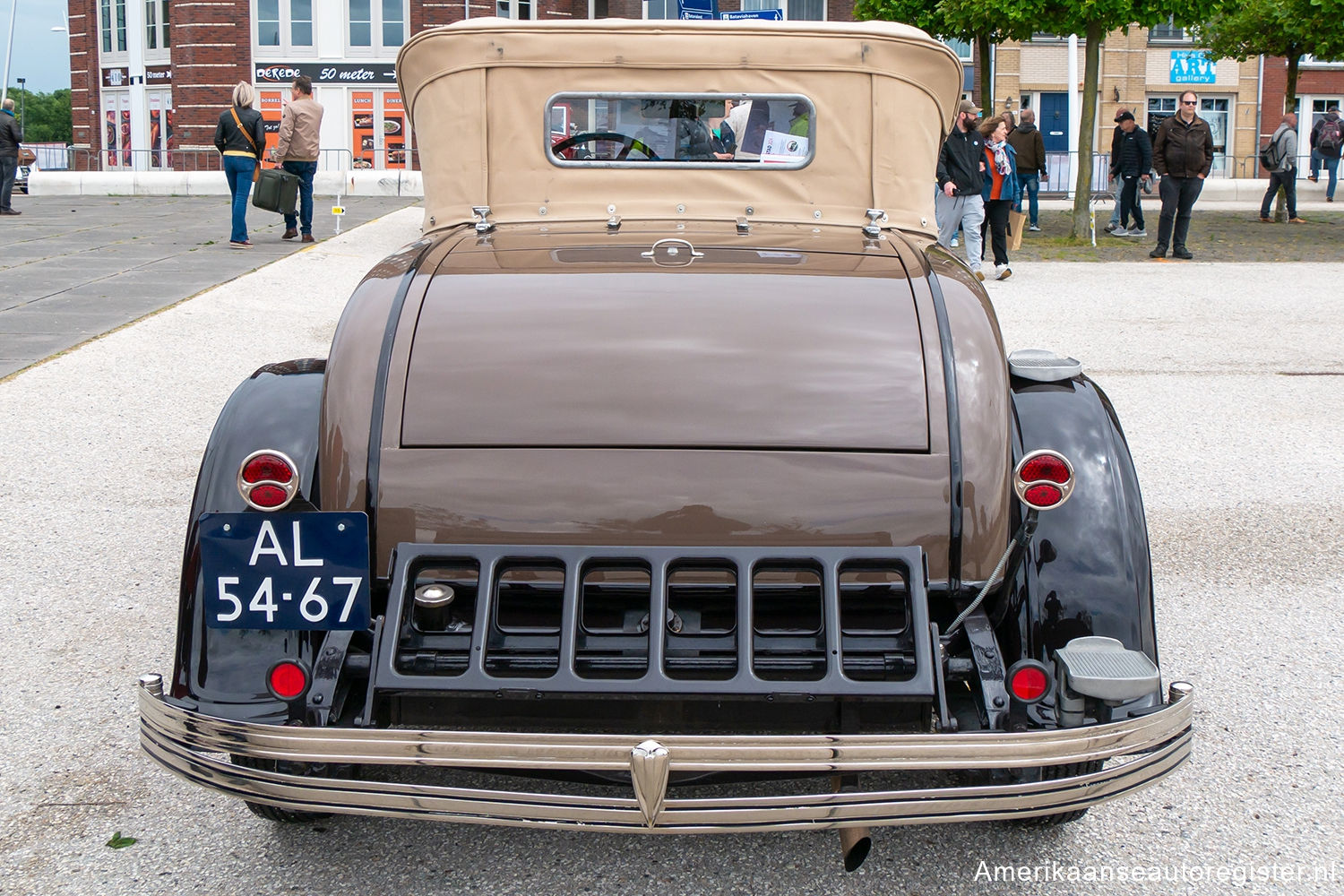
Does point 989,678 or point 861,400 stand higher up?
point 861,400

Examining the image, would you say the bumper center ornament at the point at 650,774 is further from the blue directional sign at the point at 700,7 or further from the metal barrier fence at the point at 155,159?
the metal barrier fence at the point at 155,159

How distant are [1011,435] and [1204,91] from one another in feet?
136

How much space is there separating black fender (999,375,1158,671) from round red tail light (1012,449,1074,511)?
11 cm

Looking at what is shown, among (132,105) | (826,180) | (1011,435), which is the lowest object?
(1011,435)

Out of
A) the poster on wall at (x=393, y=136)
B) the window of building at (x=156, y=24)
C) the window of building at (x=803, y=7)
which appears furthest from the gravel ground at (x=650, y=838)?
the window of building at (x=156, y=24)

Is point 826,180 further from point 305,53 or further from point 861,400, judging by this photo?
point 305,53

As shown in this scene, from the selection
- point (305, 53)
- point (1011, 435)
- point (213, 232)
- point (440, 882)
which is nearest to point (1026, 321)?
point (1011, 435)

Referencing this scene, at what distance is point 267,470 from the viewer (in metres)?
2.81

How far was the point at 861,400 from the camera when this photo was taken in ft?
9.23

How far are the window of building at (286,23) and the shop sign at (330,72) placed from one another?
1.68 feet

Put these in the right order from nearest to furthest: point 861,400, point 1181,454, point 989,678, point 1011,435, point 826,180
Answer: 1. point 989,678
2. point 861,400
3. point 1011,435
4. point 826,180
5. point 1181,454

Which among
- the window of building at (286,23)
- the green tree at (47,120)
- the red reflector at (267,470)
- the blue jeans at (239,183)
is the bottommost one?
the red reflector at (267,470)

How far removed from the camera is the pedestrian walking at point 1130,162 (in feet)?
53.2

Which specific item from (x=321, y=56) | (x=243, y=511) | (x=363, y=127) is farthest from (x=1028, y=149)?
(x=321, y=56)
